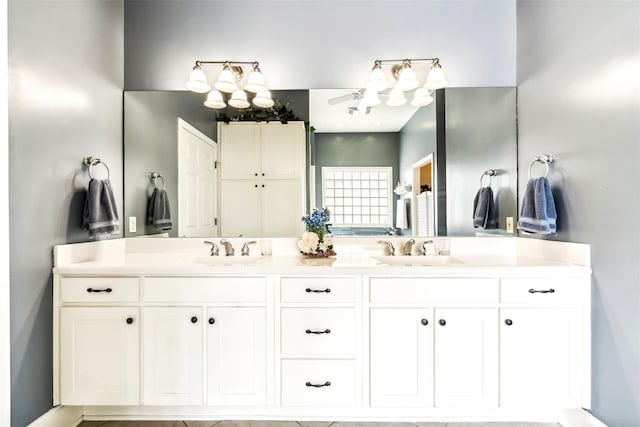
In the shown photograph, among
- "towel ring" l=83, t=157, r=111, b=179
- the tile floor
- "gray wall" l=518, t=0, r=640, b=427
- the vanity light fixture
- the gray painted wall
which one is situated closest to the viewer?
"gray wall" l=518, t=0, r=640, b=427

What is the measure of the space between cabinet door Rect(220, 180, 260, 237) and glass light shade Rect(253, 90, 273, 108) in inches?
21.1

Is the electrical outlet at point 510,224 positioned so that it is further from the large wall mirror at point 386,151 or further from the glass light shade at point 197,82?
the glass light shade at point 197,82

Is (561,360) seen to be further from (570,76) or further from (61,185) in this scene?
(61,185)

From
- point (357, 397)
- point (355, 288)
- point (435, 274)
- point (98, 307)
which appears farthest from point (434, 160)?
point (98, 307)

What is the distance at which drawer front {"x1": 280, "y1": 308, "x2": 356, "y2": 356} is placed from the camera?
5.67ft

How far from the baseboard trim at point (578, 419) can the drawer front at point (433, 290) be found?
2.39ft

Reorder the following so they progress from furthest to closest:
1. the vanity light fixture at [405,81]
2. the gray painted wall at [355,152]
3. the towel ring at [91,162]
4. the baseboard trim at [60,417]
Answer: the gray painted wall at [355,152], the vanity light fixture at [405,81], the towel ring at [91,162], the baseboard trim at [60,417]

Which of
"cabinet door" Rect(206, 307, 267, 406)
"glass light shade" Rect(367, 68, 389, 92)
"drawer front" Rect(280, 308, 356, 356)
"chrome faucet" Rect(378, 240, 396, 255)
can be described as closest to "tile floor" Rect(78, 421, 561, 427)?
"cabinet door" Rect(206, 307, 267, 406)

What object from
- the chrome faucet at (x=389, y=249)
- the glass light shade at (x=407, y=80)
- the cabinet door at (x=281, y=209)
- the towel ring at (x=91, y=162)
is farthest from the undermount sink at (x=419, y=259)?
the towel ring at (x=91, y=162)

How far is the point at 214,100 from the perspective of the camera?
2.30m

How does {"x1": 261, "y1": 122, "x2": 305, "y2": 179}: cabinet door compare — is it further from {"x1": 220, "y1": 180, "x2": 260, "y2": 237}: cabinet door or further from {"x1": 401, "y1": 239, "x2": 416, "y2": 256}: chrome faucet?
{"x1": 401, "y1": 239, "x2": 416, "y2": 256}: chrome faucet

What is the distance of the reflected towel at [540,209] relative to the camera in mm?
1810

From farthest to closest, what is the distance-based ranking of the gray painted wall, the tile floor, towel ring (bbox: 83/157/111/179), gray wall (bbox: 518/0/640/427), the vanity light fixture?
the gray painted wall, the vanity light fixture, towel ring (bbox: 83/157/111/179), the tile floor, gray wall (bbox: 518/0/640/427)

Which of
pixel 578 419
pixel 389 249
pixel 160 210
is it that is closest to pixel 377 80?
pixel 389 249
